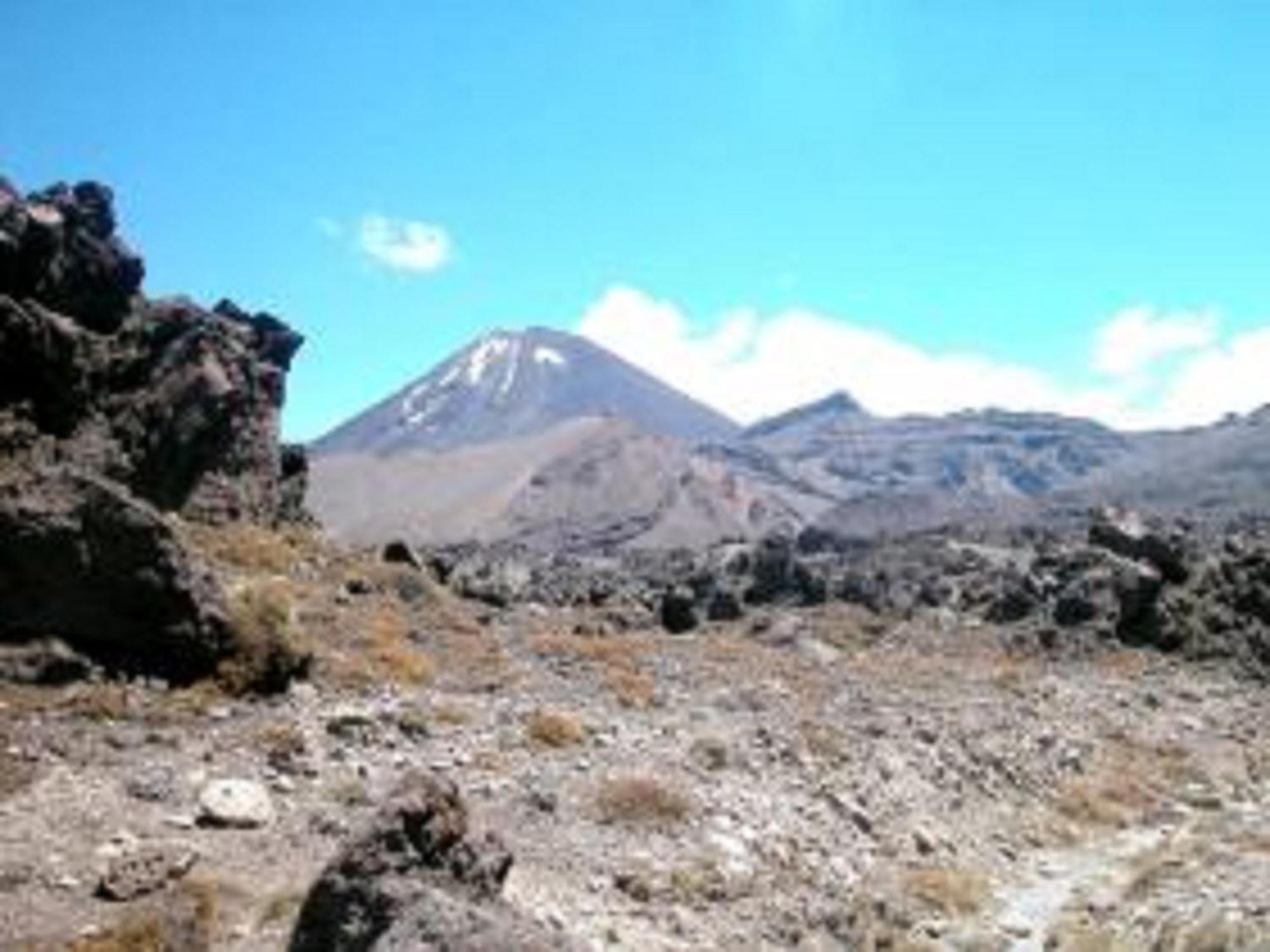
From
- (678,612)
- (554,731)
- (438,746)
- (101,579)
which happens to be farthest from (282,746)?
(678,612)

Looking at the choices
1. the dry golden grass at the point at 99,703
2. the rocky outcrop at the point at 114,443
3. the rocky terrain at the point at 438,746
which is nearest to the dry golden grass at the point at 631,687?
the rocky terrain at the point at 438,746

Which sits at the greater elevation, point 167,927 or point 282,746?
point 282,746

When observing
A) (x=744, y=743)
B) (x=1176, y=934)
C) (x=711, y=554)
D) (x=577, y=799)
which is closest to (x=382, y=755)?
(x=577, y=799)

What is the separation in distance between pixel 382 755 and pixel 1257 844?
15.1 m

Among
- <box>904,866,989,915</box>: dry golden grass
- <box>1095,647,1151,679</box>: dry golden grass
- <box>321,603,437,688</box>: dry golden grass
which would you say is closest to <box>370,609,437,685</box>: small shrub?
<box>321,603,437,688</box>: dry golden grass

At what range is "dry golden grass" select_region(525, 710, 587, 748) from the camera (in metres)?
26.3

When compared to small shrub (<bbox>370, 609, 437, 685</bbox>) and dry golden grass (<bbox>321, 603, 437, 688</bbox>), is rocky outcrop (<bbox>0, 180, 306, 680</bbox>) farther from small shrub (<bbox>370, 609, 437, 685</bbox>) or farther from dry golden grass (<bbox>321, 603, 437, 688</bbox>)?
small shrub (<bbox>370, 609, 437, 685</bbox>)

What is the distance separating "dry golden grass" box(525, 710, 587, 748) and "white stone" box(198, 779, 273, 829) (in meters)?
6.41

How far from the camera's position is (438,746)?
24.4m

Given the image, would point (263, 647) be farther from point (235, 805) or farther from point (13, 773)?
point (13, 773)

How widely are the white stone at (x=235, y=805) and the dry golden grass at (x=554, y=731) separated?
641 centimetres

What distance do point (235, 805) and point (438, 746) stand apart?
4863 millimetres

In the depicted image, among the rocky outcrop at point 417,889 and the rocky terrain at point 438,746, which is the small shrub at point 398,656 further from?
the rocky outcrop at point 417,889

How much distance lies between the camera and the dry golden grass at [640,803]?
75.6 ft
